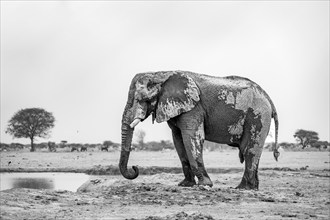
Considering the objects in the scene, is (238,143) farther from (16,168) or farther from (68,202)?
(16,168)

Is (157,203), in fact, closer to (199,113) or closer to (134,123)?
(134,123)

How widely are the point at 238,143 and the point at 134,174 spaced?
3022 mm

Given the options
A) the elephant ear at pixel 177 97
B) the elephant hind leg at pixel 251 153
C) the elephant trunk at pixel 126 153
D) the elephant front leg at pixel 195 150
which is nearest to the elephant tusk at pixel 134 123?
the elephant trunk at pixel 126 153

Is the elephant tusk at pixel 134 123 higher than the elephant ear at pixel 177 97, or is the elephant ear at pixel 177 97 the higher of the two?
the elephant ear at pixel 177 97

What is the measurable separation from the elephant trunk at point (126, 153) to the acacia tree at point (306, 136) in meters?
70.9

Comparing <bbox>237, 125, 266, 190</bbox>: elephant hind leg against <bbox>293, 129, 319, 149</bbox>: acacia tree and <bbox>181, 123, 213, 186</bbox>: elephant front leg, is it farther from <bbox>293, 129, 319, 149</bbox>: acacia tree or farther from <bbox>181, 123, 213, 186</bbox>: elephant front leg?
→ <bbox>293, 129, 319, 149</bbox>: acacia tree

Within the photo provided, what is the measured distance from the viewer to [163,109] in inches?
556

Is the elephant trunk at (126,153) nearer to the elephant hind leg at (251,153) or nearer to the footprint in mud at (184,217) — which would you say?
the elephant hind leg at (251,153)

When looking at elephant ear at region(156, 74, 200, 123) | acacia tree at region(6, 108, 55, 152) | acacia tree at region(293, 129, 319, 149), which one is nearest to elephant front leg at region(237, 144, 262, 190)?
elephant ear at region(156, 74, 200, 123)

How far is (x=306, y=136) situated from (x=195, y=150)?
72.1 meters

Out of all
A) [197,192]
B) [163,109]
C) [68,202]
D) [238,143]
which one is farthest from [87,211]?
[238,143]

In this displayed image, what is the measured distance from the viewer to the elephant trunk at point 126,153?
13773mm

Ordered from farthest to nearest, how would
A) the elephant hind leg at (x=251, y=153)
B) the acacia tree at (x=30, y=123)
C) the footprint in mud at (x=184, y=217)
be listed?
the acacia tree at (x=30, y=123)
the elephant hind leg at (x=251, y=153)
the footprint in mud at (x=184, y=217)

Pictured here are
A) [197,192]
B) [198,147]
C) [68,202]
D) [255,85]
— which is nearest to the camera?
[68,202]
